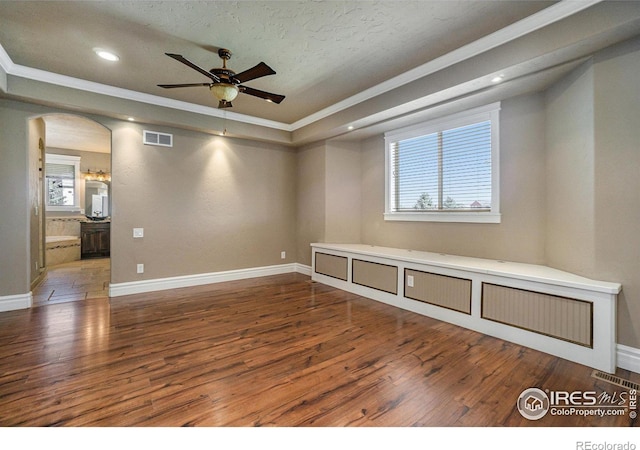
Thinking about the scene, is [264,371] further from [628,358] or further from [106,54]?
[106,54]

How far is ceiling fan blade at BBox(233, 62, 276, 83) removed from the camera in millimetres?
2672

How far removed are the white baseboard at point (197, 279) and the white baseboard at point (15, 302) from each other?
0.86 meters

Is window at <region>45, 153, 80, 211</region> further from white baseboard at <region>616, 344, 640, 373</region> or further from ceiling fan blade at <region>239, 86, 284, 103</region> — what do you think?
white baseboard at <region>616, 344, 640, 373</region>

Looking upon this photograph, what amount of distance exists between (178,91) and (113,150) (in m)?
1.30

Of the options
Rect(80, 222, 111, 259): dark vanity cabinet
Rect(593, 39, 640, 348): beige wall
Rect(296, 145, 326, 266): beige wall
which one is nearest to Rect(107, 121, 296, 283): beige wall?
Rect(296, 145, 326, 266): beige wall

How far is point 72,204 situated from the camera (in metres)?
7.99

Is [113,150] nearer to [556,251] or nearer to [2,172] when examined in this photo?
[2,172]

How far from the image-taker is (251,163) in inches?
218

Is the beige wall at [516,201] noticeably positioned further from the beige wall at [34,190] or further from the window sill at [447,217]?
the beige wall at [34,190]

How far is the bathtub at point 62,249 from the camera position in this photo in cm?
653

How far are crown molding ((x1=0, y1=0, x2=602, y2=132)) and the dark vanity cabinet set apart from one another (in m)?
4.92

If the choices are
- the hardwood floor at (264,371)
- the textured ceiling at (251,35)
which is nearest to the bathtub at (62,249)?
the hardwood floor at (264,371)

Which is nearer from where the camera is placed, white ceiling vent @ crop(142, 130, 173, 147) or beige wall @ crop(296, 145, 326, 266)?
white ceiling vent @ crop(142, 130, 173, 147)

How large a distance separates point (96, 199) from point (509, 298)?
32.8 ft
